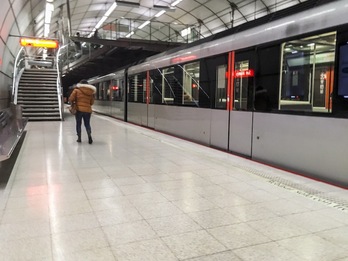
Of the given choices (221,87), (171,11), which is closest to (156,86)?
(221,87)

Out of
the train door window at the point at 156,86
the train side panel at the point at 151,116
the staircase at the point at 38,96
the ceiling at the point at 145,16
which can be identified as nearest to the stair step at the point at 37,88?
the staircase at the point at 38,96

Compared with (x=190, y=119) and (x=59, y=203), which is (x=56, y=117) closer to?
(x=190, y=119)

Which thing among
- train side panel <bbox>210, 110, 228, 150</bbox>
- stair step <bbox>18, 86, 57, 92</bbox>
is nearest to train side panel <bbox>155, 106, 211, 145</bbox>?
train side panel <bbox>210, 110, 228, 150</bbox>

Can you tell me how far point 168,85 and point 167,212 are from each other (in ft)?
20.3

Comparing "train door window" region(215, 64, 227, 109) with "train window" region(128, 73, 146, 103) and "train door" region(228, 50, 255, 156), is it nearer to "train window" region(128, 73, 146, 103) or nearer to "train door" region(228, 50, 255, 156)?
"train door" region(228, 50, 255, 156)

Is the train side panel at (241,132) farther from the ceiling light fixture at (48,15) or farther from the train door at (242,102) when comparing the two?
the ceiling light fixture at (48,15)

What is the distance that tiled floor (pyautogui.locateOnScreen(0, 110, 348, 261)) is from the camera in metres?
2.53

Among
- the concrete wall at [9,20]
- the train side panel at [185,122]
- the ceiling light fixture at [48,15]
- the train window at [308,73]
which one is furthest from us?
the ceiling light fixture at [48,15]

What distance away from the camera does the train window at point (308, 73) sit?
4.14 meters

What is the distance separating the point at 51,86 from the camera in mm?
15859

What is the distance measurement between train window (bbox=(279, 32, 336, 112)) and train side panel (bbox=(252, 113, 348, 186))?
0.21 meters

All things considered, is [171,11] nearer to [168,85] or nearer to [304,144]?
[168,85]

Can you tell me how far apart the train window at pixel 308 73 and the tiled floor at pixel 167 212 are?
3.40 ft

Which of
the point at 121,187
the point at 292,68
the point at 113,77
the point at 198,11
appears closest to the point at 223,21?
the point at 198,11
